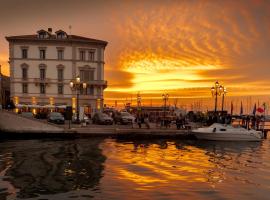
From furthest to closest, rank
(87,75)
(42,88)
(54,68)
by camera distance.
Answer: (87,75), (54,68), (42,88)

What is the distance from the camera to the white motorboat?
38.6 metres

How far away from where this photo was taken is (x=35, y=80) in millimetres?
70438

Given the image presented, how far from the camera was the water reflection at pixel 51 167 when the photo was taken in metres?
15.8

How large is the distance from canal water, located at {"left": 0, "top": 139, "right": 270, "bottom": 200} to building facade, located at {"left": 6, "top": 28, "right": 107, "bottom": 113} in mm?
40730

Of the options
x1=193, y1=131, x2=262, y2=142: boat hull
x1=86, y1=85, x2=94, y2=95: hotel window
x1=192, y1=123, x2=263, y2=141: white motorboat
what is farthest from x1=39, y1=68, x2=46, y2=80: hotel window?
x1=193, y1=131, x2=262, y2=142: boat hull

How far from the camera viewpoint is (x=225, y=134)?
38.7 m

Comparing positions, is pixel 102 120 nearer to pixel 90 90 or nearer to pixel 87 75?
pixel 90 90

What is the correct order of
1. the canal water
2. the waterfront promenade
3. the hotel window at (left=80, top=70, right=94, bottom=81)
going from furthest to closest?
the hotel window at (left=80, top=70, right=94, bottom=81), the waterfront promenade, the canal water

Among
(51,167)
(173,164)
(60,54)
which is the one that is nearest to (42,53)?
(60,54)

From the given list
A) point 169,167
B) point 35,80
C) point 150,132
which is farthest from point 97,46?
point 169,167

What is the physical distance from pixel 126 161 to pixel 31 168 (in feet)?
21.6

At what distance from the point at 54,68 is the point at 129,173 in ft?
185

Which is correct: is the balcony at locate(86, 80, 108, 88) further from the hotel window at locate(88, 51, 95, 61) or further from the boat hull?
the boat hull

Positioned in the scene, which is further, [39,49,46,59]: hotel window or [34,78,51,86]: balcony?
[39,49,46,59]: hotel window
